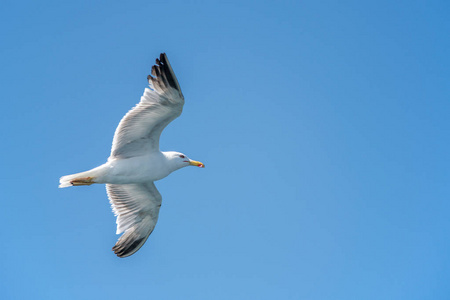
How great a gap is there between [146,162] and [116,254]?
3103 mm

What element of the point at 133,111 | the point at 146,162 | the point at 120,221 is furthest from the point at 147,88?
A: the point at 120,221

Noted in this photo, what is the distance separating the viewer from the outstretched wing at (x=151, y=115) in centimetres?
1250

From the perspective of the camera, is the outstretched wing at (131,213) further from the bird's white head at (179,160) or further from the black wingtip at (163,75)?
the black wingtip at (163,75)

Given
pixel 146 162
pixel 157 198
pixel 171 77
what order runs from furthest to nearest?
pixel 157 198 → pixel 146 162 → pixel 171 77

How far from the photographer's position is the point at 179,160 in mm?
13805

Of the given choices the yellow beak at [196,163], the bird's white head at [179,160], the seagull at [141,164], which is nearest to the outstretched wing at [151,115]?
the seagull at [141,164]

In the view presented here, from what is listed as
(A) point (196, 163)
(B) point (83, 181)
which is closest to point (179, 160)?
(A) point (196, 163)

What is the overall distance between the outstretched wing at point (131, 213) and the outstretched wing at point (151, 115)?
5.80 feet

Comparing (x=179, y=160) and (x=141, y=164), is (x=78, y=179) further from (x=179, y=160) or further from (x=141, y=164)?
(x=179, y=160)

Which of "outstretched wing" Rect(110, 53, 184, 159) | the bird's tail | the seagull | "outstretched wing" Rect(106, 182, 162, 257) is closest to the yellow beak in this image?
the seagull

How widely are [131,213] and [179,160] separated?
2292 millimetres

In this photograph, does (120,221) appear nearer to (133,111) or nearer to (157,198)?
(157,198)

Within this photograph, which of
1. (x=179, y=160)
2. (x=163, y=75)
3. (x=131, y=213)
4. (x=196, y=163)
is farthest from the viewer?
(x=131, y=213)

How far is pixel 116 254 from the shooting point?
48.6 ft
